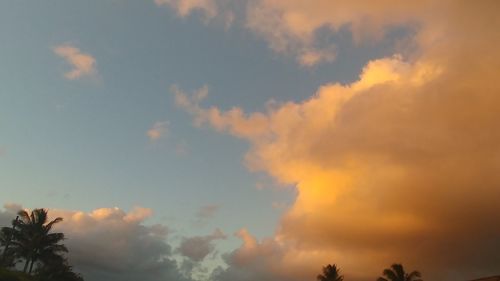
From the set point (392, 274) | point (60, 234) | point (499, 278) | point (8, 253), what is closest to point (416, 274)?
point (392, 274)

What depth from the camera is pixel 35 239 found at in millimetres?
54750

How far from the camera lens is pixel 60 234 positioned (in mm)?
56500

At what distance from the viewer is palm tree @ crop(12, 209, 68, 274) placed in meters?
54.6

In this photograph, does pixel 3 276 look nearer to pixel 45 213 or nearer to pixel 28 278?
pixel 28 278

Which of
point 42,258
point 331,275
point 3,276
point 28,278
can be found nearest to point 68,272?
point 42,258

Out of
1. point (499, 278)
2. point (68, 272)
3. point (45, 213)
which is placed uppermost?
point (45, 213)

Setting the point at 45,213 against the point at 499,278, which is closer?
the point at 499,278

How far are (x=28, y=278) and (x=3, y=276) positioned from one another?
7510mm

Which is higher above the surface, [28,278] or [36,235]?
[36,235]

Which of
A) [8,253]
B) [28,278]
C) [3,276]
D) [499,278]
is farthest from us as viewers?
[8,253]

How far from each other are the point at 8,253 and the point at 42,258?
367 cm

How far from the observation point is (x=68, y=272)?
62500 mm

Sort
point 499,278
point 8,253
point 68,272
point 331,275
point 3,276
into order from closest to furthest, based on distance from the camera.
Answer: point 3,276, point 499,278, point 8,253, point 68,272, point 331,275

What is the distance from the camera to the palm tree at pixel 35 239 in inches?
2151
